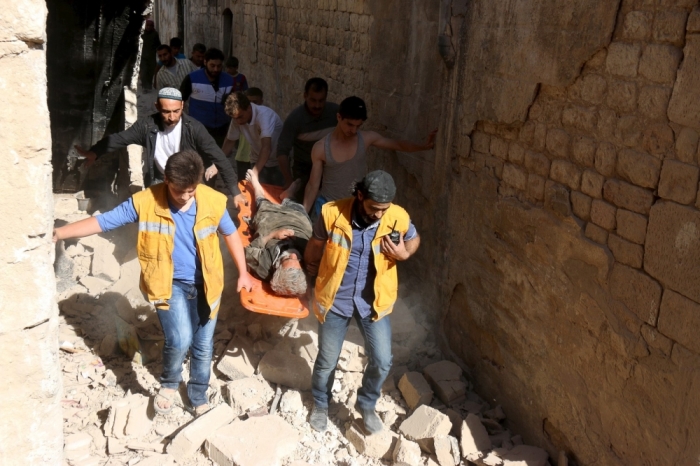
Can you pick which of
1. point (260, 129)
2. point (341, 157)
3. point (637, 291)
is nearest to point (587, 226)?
point (637, 291)

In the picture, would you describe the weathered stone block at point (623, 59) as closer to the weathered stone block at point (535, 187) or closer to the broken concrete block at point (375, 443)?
the weathered stone block at point (535, 187)

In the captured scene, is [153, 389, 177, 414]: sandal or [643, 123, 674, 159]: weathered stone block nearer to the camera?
[643, 123, 674, 159]: weathered stone block

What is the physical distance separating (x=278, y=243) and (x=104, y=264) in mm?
2315

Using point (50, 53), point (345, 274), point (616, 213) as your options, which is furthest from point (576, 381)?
point (50, 53)

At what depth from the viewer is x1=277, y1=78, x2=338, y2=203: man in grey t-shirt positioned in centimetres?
621

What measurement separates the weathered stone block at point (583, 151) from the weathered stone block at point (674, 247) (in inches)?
21.2

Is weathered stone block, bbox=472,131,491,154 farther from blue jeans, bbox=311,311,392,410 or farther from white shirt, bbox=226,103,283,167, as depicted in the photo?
white shirt, bbox=226,103,283,167

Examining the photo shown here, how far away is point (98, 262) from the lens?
654 cm

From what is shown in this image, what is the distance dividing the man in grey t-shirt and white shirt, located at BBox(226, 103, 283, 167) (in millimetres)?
203

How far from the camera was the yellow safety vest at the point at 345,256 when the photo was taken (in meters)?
4.05

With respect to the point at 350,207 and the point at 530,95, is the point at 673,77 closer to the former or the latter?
the point at 530,95

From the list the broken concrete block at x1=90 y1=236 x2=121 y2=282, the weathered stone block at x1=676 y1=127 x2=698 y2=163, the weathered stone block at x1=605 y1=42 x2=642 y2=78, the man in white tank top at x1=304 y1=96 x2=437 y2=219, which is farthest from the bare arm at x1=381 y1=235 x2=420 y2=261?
the broken concrete block at x1=90 y1=236 x2=121 y2=282

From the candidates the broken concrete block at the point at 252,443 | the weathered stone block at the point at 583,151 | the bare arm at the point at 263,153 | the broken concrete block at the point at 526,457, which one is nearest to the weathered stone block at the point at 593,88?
the weathered stone block at the point at 583,151

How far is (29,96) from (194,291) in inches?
82.5
